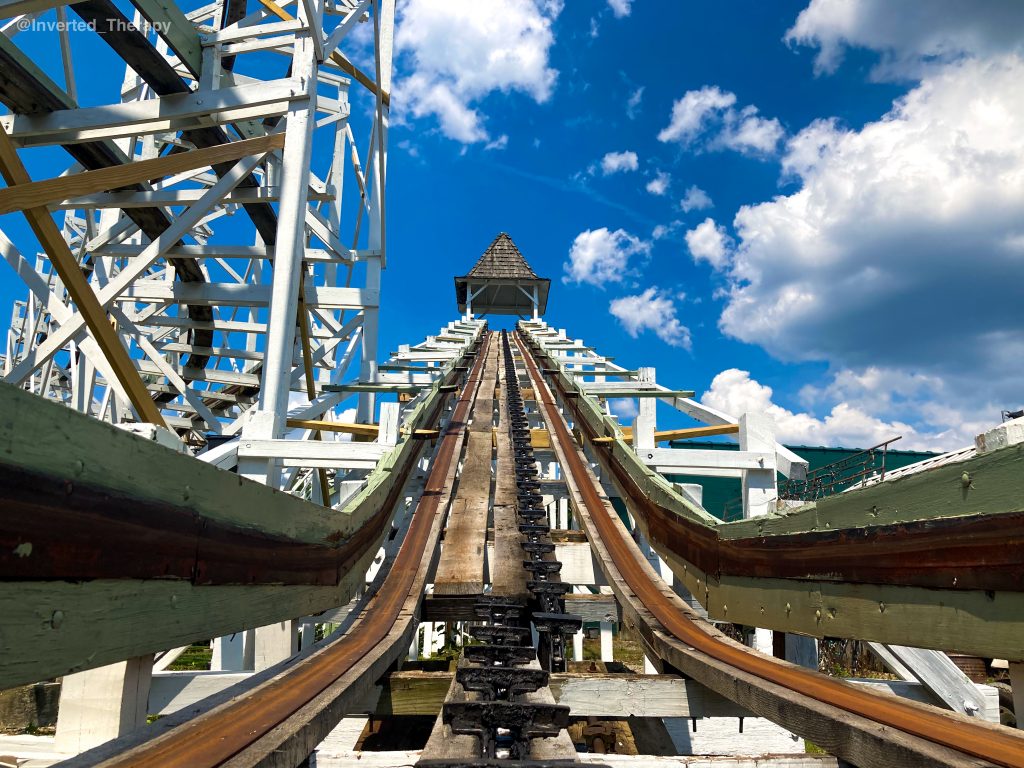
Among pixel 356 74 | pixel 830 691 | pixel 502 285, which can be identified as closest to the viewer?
pixel 830 691

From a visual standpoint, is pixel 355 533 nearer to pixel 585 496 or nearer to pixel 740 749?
pixel 585 496

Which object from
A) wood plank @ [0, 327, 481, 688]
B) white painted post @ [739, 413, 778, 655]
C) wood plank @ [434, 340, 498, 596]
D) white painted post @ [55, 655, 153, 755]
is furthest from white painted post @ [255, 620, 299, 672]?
white painted post @ [739, 413, 778, 655]

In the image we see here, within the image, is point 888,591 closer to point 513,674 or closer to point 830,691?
point 830,691

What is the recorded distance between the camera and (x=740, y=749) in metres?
9.95

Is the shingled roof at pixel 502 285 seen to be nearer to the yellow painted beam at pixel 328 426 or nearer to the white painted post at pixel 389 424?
the yellow painted beam at pixel 328 426

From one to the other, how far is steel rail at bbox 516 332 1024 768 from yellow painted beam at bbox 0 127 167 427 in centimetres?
460

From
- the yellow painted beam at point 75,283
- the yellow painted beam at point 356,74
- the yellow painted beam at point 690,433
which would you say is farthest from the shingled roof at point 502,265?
the yellow painted beam at point 75,283

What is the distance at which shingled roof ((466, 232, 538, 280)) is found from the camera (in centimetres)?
3148

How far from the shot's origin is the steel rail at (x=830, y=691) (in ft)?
5.65

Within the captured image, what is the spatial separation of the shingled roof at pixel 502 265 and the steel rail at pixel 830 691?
89.3ft

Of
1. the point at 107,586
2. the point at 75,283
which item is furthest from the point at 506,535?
the point at 75,283

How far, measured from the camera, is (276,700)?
2.20 meters

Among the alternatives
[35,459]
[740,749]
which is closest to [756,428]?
[35,459]

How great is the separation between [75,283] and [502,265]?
1075 inches
